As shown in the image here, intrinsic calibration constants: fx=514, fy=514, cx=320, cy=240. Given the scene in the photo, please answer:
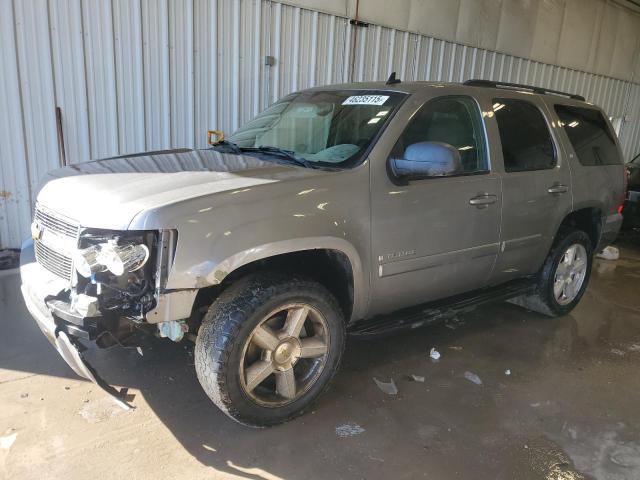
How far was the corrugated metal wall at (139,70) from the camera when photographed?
16.2ft

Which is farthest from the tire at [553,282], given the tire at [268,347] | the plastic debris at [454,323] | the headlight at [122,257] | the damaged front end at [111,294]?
the headlight at [122,257]

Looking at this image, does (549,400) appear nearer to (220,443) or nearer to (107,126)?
(220,443)

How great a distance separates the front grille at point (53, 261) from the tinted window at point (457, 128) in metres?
2.09

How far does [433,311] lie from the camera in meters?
3.49

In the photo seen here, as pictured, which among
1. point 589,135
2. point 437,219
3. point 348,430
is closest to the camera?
point 348,430

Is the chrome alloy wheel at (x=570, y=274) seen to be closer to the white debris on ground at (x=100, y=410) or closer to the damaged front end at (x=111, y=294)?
the damaged front end at (x=111, y=294)

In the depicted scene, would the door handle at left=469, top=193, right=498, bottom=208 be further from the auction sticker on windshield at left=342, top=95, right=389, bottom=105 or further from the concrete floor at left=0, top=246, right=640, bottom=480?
the concrete floor at left=0, top=246, right=640, bottom=480

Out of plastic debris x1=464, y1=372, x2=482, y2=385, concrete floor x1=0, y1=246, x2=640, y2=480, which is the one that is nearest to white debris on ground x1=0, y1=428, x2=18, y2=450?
concrete floor x1=0, y1=246, x2=640, y2=480

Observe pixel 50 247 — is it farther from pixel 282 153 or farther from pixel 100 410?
pixel 282 153

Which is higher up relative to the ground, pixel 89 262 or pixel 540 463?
pixel 89 262

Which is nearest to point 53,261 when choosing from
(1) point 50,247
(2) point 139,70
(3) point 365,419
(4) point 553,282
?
(1) point 50,247

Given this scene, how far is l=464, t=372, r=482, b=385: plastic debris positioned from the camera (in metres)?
3.47

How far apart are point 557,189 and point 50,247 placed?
A: 141 inches

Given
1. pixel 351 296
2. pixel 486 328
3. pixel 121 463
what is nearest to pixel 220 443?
pixel 121 463
